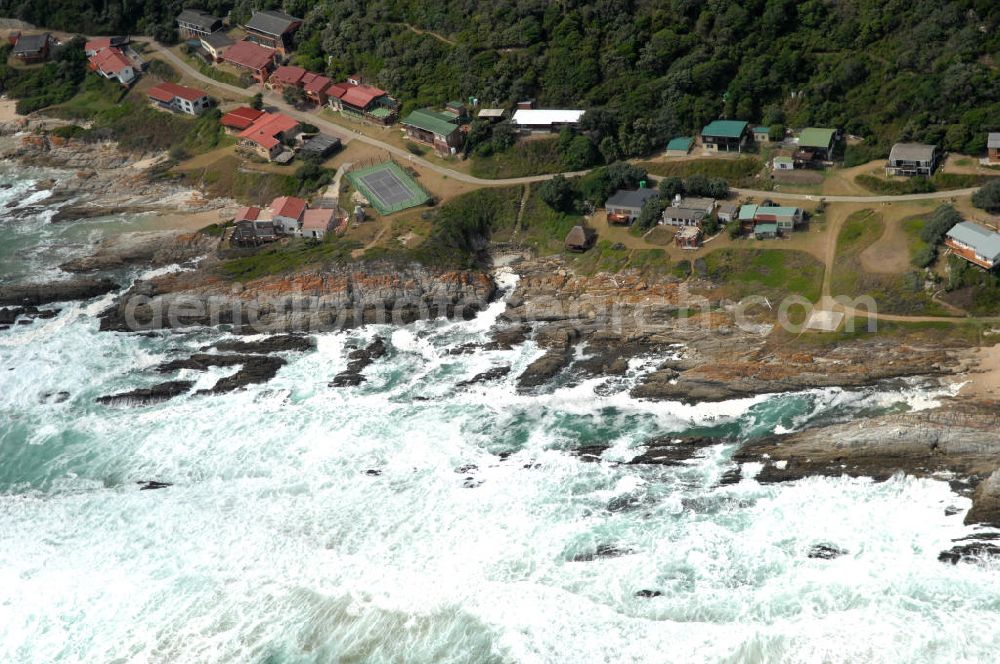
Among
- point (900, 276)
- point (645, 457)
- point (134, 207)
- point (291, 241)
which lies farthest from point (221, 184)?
point (900, 276)

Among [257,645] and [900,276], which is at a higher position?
[900,276]

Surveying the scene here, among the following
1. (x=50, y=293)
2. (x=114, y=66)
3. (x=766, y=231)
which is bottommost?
(x=50, y=293)

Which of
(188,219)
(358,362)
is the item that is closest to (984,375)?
(358,362)

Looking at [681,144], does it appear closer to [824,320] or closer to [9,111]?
[824,320]

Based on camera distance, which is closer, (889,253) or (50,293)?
(889,253)

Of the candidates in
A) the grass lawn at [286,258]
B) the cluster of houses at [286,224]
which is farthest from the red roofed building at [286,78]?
the grass lawn at [286,258]

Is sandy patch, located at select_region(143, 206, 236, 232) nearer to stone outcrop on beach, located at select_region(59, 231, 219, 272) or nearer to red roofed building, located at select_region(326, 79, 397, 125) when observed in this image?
stone outcrop on beach, located at select_region(59, 231, 219, 272)

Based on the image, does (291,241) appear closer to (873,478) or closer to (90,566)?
(90,566)
